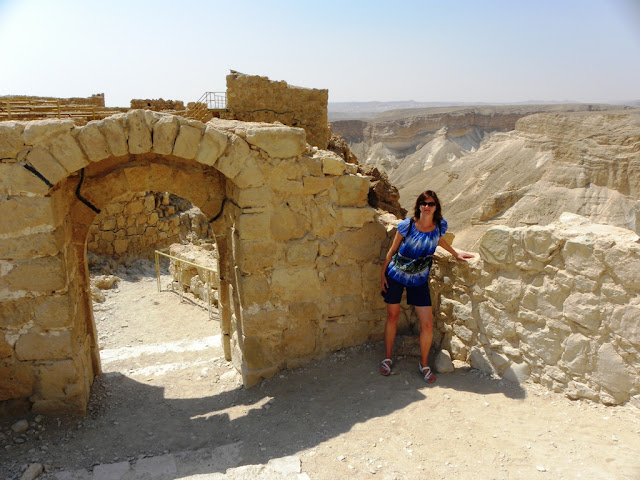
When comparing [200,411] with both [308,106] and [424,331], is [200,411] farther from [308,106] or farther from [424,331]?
[308,106]

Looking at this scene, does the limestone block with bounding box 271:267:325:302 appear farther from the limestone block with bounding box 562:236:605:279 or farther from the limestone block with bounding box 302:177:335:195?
the limestone block with bounding box 562:236:605:279

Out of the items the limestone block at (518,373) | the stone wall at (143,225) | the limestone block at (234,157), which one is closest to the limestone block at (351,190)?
the limestone block at (234,157)

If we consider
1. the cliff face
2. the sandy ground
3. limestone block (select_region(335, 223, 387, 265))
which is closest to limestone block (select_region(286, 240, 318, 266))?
limestone block (select_region(335, 223, 387, 265))

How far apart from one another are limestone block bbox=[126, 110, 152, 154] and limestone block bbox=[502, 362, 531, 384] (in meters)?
3.59

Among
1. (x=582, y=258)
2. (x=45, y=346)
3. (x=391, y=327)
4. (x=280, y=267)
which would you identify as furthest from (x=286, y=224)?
(x=582, y=258)

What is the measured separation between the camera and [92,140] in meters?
3.92

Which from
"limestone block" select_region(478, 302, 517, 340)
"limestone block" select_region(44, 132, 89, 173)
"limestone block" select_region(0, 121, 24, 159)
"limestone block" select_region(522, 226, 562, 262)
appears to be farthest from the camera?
"limestone block" select_region(478, 302, 517, 340)

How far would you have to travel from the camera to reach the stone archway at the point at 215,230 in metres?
3.90

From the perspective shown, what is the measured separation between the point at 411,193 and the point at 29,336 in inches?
1142

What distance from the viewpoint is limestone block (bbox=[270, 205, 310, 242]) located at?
180 inches

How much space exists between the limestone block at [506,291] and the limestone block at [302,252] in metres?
1.67

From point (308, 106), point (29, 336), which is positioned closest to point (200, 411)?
point (29, 336)

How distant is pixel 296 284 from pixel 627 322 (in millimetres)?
2750

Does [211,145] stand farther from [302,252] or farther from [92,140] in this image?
[302,252]
